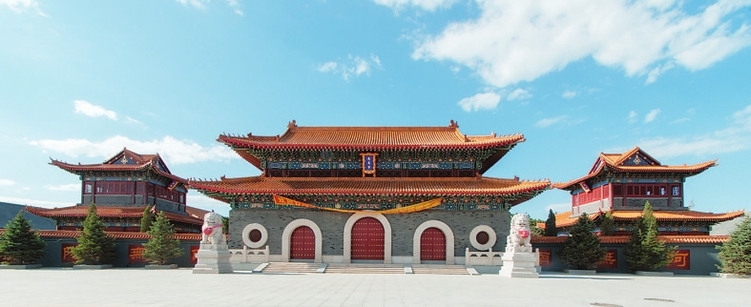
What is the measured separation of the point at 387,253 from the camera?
81.6 feet

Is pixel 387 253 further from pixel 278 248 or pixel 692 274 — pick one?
pixel 692 274

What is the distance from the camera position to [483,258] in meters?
24.0

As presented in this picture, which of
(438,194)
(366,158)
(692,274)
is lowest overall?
(692,274)

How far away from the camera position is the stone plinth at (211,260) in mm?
22000

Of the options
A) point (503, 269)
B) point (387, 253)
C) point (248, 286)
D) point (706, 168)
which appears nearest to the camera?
point (248, 286)

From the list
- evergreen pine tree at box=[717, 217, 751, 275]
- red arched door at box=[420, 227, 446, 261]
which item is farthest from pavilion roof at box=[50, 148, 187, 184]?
evergreen pine tree at box=[717, 217, 751, 275]

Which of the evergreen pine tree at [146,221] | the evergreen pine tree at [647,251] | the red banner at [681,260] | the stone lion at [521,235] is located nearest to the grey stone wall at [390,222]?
the stone lion at [521,235]

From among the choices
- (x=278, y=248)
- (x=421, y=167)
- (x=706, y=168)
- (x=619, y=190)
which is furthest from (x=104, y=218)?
(x=706, y=168)

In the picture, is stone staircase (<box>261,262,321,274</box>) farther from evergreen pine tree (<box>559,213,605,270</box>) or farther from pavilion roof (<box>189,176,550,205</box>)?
evergreen pine tree (<box>559,213,605,270</box>)

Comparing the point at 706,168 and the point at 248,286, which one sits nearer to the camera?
the point at 248,286

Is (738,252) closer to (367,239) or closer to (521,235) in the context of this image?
(521,235)

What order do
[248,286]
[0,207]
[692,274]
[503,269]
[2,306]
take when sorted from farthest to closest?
[0,207] → [692,274] → [503,269] → [248,286] → [2,306]

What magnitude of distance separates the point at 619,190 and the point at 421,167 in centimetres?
1622

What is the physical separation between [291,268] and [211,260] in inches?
144
